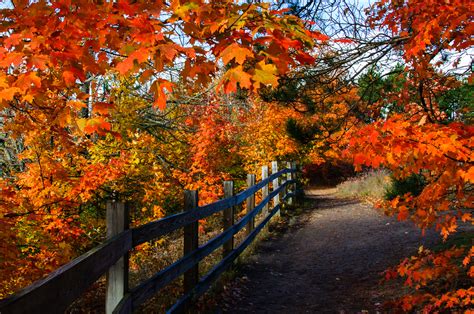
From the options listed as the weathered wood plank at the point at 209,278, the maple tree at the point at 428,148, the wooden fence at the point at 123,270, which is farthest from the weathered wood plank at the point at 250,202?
the maple tree at the point at 428,148

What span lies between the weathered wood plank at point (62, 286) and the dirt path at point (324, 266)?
3.06 metres

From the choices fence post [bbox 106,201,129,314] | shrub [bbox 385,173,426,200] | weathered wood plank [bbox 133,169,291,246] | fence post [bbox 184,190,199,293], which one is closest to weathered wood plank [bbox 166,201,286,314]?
fence post [bbox 184,190,199,293]

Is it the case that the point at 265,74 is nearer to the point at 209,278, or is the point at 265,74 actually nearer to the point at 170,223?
the point at 170,223

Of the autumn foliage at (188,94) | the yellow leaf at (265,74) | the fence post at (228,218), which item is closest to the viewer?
the yellow leaf at (265,74)

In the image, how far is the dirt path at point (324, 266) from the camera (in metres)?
5.52

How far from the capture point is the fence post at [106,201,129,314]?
3.03 metres

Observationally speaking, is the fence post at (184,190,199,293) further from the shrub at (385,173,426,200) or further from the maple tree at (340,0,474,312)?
the shrub at (385,173,426,200)

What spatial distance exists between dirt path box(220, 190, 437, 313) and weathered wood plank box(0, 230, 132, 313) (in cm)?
306

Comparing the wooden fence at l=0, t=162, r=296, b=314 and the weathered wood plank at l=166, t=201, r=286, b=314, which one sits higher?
the wooden fence at l=0, t=162, r=296, b=314

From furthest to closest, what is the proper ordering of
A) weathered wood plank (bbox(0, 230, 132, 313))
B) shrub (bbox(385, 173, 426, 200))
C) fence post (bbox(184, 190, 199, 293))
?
shrub (bbox(385, 173, 426, 200))
fence post (bbox(184, 190, 199, 293))
weathered wood plank (bbox(0, 230, 132, 313))

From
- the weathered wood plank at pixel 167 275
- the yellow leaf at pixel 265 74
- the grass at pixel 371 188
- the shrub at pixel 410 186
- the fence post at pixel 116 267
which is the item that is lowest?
the grass at pixel 371 188

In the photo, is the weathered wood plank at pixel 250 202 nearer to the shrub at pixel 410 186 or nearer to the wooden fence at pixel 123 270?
the wooden fence at pixel 123 270

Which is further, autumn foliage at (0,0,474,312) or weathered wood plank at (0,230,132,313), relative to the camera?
autumn foliage at (0,0,474,312)

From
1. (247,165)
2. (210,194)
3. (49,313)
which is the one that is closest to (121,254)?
(49,313)
